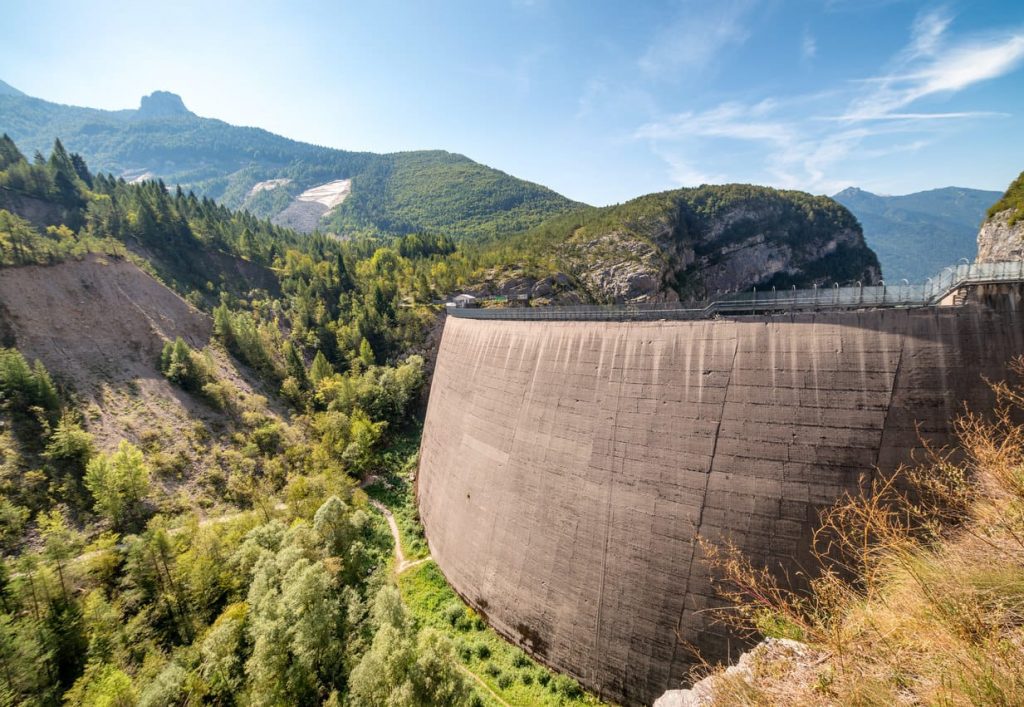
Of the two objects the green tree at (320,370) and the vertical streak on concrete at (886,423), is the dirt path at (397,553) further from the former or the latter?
the vertical streak on concrete at (886,423)

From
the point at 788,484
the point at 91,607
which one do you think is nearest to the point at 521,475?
the point at 788,484

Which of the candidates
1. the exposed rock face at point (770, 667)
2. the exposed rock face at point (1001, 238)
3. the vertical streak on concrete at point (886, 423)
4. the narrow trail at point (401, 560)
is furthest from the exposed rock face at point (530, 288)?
the exposed rock face at point (770, 667)

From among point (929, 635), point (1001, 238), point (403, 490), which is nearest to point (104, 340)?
point (403, 490)

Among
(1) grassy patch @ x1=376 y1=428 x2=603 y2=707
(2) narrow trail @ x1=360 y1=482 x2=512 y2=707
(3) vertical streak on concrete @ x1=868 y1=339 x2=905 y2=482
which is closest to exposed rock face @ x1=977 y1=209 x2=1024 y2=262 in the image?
(3) vertical streak on concrete @ x1=868 y1=339 x2=905 y2=482

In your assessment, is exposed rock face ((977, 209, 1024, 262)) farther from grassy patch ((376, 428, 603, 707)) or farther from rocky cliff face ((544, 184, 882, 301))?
rocky cliff face ((544, 184, 882, 301))

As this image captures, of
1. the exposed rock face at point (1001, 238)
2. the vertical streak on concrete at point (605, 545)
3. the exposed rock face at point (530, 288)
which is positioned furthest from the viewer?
the exposed rock face at point (530, 288)

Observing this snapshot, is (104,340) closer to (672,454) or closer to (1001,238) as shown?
(672,454)
